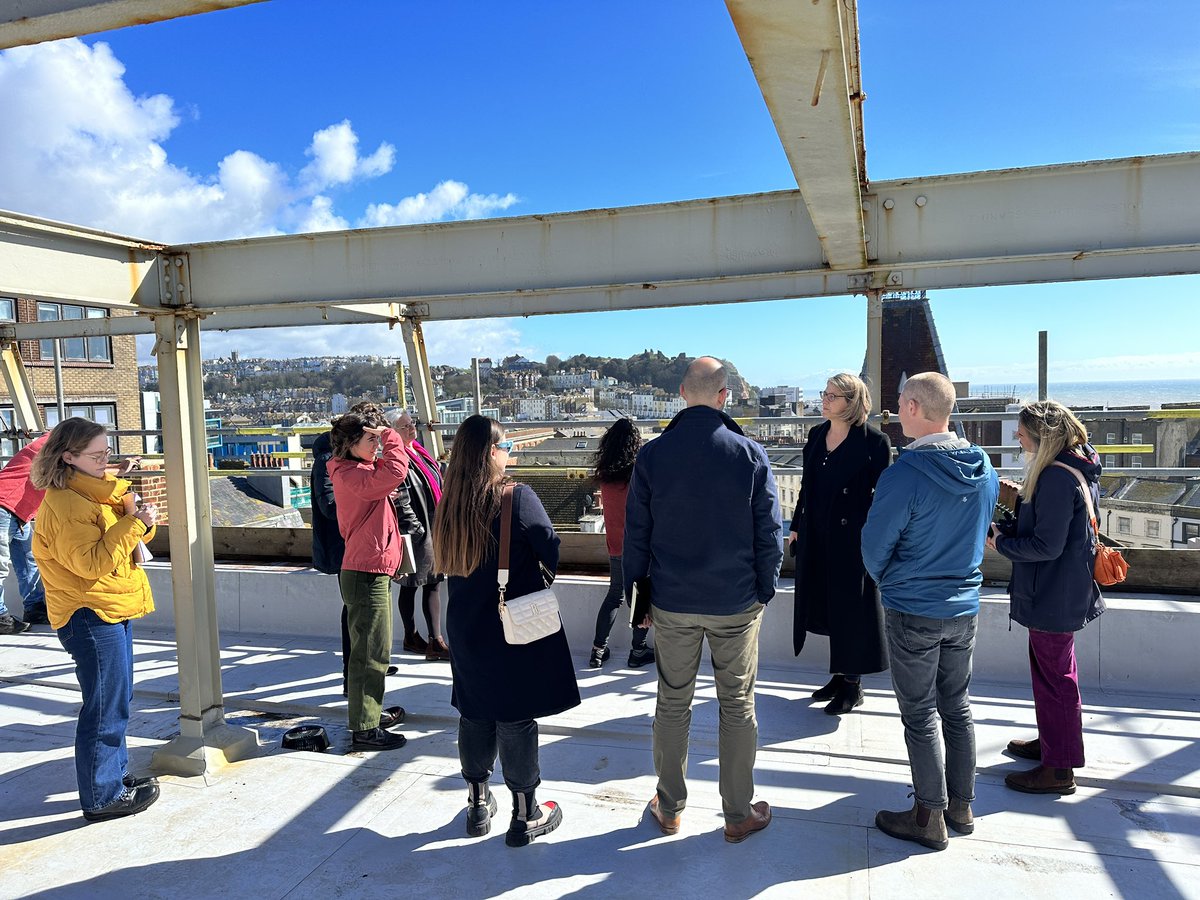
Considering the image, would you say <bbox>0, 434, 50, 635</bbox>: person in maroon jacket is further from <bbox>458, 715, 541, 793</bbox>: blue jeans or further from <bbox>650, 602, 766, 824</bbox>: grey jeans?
<bbox>650, 602, 766, 824</bbox>: grey jeans

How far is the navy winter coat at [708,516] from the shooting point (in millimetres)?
2828

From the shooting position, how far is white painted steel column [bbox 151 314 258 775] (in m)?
3.73

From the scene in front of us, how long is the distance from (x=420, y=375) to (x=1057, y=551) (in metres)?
4.53

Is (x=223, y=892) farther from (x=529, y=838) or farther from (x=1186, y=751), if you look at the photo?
(x=1186, y=751)

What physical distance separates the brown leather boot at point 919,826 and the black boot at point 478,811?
5.01 ft

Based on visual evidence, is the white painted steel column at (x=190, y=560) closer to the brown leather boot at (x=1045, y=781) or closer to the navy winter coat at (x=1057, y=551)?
the brown leather boot at (x=1045, y=781)

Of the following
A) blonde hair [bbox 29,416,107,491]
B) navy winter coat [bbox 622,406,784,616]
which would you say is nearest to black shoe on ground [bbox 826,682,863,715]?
navy winter coat [bbox 622,406,784,616]

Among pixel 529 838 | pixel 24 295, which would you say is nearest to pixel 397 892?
pixel 529 838

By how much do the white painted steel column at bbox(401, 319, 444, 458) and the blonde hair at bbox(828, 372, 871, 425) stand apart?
328cm

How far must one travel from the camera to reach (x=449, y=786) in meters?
3.49

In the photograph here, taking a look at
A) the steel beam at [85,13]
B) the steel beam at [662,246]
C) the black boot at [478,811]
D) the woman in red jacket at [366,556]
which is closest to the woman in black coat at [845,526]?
the steel beam at [662,246]

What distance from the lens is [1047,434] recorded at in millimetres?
3148

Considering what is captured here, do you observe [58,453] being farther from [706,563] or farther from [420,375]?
[420,375]

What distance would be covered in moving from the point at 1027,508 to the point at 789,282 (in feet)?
9.06
